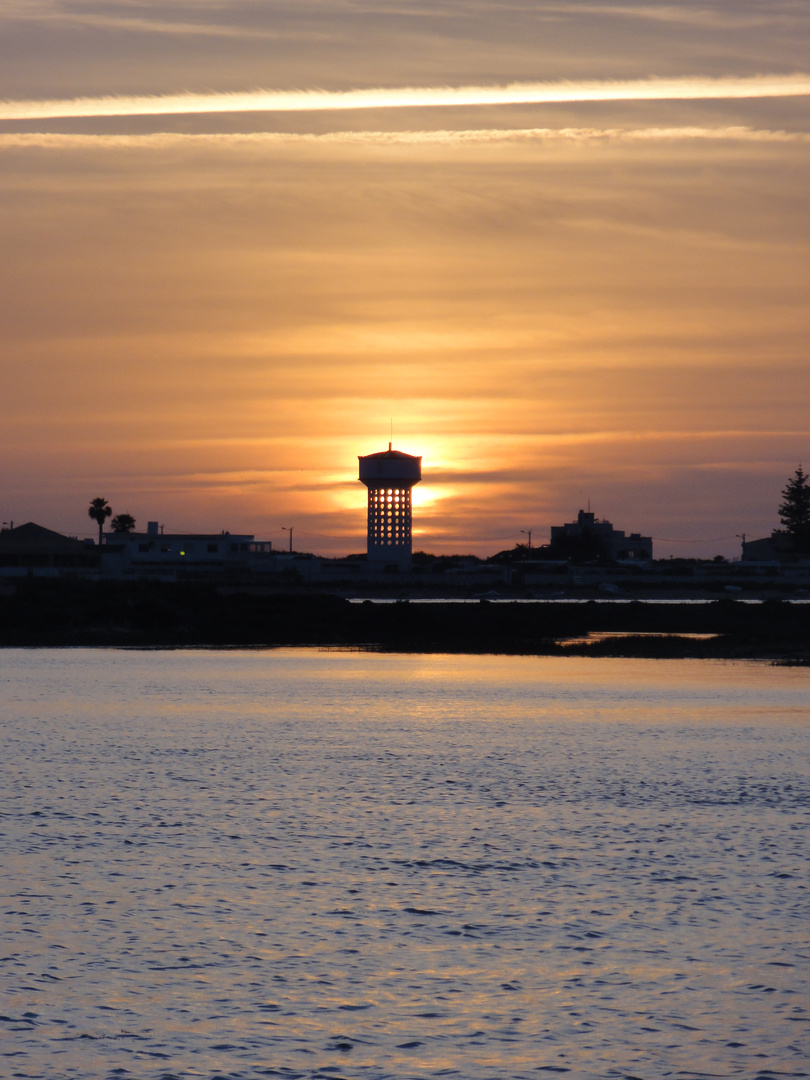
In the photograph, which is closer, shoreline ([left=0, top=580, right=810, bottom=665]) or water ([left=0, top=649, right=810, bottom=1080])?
water ([left=0, top=649, right=810, bottom=1080])

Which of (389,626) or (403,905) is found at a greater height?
(389,626)

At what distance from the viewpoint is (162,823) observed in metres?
24.8

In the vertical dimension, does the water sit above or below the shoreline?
below

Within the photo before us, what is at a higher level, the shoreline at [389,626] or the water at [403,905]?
the shoreline at [389,626]

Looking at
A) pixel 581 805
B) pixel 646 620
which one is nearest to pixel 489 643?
pixel 646 620

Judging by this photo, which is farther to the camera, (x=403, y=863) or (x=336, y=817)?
(x=336, y=817)

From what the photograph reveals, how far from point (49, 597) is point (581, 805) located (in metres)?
94.3

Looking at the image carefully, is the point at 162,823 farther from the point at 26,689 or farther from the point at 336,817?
the point at 26,689

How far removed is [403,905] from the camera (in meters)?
18.4

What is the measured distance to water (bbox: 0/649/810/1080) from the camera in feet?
42.2

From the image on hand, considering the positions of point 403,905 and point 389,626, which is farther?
point 389,626

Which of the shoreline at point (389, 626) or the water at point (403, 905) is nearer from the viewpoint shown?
the water at point (403, 905)

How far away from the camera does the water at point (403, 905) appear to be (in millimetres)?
12875

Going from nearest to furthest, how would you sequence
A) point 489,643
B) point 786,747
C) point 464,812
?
point 464,812 < point 786,747 < point 489,643
